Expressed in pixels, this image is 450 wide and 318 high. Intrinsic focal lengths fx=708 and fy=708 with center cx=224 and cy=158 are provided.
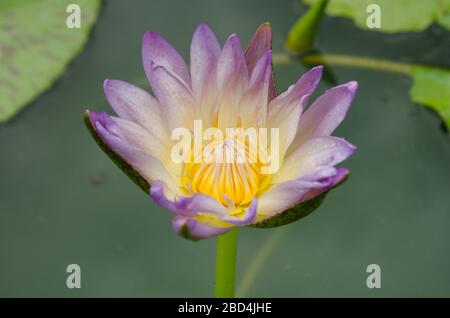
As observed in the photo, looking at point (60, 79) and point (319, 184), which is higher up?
point (60, 79)

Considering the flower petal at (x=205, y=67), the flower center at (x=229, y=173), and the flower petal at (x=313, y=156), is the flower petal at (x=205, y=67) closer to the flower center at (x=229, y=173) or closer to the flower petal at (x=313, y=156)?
the flower center at (x=229, y=173)

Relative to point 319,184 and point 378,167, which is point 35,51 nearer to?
point 378,167

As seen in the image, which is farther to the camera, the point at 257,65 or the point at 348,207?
the point at 348,207

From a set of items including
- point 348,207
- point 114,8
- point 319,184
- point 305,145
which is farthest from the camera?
point 114,8

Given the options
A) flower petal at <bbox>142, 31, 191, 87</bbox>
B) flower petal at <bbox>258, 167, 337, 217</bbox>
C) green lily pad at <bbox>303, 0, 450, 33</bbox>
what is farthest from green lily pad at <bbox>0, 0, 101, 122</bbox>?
flower petal at <bbox>258, 167, 337, 217</bbox>

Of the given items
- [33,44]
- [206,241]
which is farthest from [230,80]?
[33,44]

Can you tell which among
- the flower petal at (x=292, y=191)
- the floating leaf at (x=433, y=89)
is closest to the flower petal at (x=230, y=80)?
the flower petal at (x=292, y=191)

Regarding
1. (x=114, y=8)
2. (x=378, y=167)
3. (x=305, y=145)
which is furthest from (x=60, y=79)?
(x=305, y=145)
